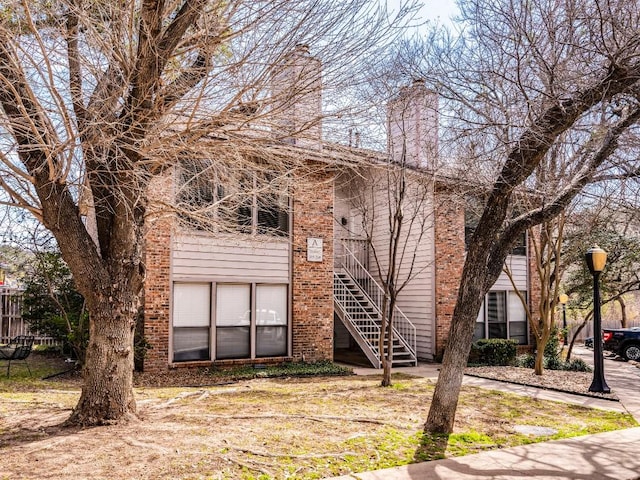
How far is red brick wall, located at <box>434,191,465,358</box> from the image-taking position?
1486 cm

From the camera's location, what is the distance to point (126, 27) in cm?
570

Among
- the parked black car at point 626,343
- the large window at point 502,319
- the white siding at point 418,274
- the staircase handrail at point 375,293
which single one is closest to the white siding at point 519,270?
the large window at point 502,319

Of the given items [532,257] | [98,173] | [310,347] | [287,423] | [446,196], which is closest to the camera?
[98,173]

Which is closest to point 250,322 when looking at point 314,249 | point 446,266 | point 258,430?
point 314,249

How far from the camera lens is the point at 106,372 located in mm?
6621

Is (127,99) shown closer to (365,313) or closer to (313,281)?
(313,281)

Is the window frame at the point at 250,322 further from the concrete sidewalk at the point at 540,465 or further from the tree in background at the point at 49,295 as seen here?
the concrete sidewalk at the point at 540,465

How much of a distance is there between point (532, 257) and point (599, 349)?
286 inches

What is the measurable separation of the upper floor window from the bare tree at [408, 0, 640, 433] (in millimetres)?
2862

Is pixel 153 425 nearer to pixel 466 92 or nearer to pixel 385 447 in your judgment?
pixel 385 447

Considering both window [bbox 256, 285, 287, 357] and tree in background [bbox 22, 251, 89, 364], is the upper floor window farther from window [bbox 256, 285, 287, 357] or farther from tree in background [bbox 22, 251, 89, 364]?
tree in background [bbox 22, 251, 89, 364]

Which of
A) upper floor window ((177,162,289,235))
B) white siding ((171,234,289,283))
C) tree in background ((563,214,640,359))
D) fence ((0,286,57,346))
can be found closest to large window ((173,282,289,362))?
white siding ((171,234,289,283))

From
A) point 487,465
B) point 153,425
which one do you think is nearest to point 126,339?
point 153,425

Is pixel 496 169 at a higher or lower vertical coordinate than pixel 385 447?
higher
